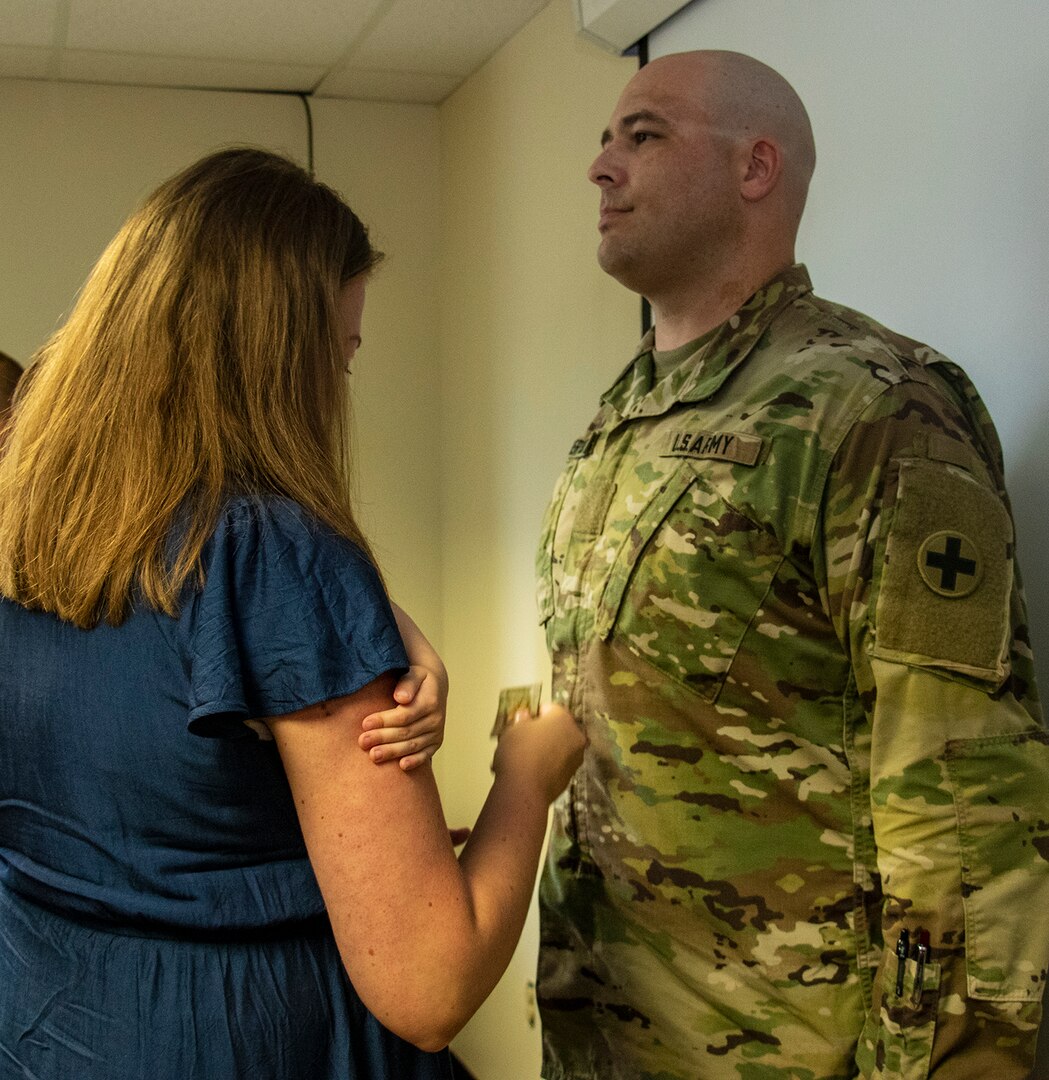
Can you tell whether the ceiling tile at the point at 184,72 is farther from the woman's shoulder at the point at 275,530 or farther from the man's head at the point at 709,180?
the woman's shoulder at the point at 275,530

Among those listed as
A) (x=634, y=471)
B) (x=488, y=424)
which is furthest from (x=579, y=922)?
(x=488, y=424)

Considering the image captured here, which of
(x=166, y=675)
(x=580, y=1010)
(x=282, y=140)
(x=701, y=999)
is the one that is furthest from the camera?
(x=282, y=140)

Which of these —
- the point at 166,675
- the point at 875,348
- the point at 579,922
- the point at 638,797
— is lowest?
the point at 579,922

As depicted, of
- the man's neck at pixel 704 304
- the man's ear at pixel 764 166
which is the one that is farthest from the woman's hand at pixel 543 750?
the man's ear at pixel 764 166

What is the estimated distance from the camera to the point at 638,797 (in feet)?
4.99

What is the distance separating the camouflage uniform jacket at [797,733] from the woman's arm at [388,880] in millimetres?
564

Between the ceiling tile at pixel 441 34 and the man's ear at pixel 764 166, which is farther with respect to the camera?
the ceiling tile at pixel 441 34

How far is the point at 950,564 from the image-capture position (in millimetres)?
1278

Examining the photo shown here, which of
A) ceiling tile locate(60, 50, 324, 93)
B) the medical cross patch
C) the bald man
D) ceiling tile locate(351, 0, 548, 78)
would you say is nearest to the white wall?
the bald man

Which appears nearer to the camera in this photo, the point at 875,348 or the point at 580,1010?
the point at 875,348

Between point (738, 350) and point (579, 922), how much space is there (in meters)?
0.76

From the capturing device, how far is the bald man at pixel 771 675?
1256 mm

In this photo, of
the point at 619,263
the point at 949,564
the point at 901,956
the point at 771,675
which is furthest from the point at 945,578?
the point at 619,263

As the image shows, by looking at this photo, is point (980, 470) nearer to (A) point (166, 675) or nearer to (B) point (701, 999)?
(B) point (701, 999)
